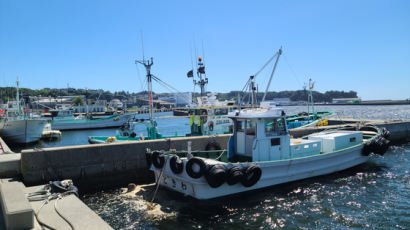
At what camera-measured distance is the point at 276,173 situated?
9.62 metres

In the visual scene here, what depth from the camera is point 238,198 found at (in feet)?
29.5

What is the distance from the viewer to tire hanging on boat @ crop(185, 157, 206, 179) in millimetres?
8023

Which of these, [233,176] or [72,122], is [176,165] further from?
[72,122]

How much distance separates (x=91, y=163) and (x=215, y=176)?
537 cm

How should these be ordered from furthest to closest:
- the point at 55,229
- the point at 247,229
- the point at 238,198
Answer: the point at 238,198 < the point at 247,229 < the point at 55,229

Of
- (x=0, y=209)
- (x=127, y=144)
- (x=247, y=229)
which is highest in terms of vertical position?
(x=127, y=144)

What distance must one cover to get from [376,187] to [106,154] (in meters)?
10.6

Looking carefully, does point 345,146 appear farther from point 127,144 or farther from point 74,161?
point 74,161

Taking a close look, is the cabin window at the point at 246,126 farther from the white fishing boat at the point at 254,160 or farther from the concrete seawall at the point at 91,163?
the concrete seawall at the point at 91,163

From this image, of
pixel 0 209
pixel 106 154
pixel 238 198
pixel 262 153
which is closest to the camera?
pixel 0 209

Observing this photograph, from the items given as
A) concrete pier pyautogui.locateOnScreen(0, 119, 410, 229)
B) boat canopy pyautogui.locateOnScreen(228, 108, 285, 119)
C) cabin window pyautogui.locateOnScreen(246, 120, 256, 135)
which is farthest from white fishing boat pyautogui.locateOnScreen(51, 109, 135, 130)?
cabin window pyautogui.locateOnScreen(246, 120, 256, 135)

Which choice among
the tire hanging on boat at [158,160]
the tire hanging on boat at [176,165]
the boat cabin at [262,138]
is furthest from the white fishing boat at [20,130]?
the boat cabin at [262,138]

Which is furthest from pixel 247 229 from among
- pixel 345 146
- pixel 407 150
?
pixel 407 150

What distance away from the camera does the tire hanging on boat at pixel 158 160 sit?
30.1 ft
